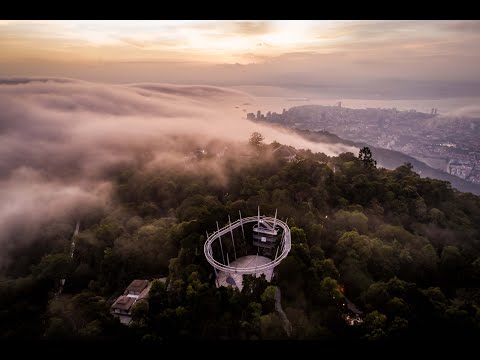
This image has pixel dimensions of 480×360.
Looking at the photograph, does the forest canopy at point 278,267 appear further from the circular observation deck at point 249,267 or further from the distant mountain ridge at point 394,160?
the distant mountain ridge at point 394,160

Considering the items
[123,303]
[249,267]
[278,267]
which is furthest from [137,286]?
[278,267]

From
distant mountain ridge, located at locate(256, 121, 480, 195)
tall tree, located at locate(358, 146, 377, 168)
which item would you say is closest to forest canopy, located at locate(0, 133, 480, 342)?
tall tree, located at locate(358, 146, 377, 168)

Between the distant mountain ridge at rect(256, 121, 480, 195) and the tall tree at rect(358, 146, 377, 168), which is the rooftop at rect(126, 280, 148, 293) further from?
the distant mountain ridge at rect(256, 121, 480, 195)

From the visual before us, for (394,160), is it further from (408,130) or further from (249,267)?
(249,267)

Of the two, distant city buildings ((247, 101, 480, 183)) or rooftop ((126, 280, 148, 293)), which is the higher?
distant city buildings ((247, 101, 480, 183))

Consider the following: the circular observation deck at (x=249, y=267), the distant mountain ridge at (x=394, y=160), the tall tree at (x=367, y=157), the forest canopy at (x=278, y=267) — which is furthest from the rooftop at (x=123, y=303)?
the distant mountain ridge at (x=394, y=160)

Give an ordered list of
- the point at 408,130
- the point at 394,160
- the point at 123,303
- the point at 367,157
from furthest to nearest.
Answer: the point at 408,130, the point at 394,160, the point at 367,157, the point at 123,303

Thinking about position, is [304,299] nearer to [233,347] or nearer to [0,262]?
[233,347]

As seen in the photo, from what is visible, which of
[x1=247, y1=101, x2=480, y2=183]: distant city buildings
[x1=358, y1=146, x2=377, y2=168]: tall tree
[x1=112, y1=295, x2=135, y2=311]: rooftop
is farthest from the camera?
[x1=358, y1=146, x2=377, y2=168]: tall tree

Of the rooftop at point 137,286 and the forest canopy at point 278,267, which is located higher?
the forest canopy at point 278,267

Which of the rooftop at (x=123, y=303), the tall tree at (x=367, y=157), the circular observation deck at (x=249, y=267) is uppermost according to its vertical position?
the tall tree at (x=367, y=157)

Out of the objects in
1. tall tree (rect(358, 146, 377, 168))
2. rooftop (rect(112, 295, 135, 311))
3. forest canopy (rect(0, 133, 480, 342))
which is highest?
tall tree (rect(358, 146, 377, 168))
